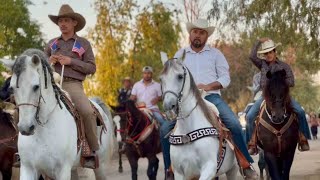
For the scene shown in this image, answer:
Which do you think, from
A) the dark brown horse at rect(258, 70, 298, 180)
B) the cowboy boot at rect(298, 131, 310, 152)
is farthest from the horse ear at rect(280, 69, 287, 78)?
the cowboy boot at rect(298, 131, 310, 152)

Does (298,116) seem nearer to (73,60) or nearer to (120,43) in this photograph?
(73,60)

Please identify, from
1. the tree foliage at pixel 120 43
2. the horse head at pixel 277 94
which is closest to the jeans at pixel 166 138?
the horse head at pixel 277 94

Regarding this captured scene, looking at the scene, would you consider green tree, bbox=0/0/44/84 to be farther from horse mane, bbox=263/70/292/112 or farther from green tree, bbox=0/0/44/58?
horse mane, bbox=263/70/292/112

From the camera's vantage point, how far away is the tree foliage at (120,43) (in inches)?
1330

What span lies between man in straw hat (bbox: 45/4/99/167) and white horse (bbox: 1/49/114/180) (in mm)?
483

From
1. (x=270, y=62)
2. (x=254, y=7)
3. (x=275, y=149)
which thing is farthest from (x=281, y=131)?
(x=254, y=7)

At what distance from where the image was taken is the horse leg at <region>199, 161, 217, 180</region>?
→ 8.44 metres

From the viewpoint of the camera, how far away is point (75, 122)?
886 cm

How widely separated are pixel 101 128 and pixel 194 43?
1879mm

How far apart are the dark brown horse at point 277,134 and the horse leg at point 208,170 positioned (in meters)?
2.89

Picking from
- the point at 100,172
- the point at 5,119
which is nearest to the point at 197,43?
the point at 100,172

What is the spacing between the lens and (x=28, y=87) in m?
7.59

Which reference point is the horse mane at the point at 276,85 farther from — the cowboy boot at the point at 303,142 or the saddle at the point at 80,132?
the saddle at the point at 80,132

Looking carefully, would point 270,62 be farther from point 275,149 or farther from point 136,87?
point 136,87
